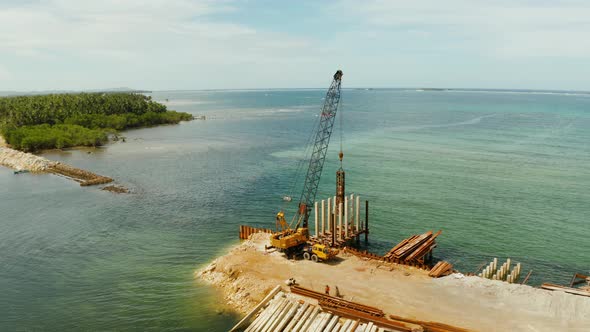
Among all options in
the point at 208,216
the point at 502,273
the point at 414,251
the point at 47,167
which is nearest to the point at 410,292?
the point at 414,251

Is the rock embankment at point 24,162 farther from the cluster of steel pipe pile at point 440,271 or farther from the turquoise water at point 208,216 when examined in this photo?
the cluster of steel pipe pile at point 440,271

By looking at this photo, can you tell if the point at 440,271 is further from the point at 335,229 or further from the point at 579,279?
the point at 579,279

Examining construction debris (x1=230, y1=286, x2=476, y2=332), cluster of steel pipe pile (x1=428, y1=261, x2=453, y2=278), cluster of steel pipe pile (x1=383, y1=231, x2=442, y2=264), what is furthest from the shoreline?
cluster of steel pipe pile (x1=428, y1=261, x2=453, y2=278)

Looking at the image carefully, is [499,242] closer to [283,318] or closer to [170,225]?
[283,318]

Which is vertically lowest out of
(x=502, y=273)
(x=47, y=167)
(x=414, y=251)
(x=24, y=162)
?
(x=502, y=273)

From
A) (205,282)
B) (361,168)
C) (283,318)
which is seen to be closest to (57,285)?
(205,282)

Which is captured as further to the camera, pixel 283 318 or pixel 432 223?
pixel 432 223
